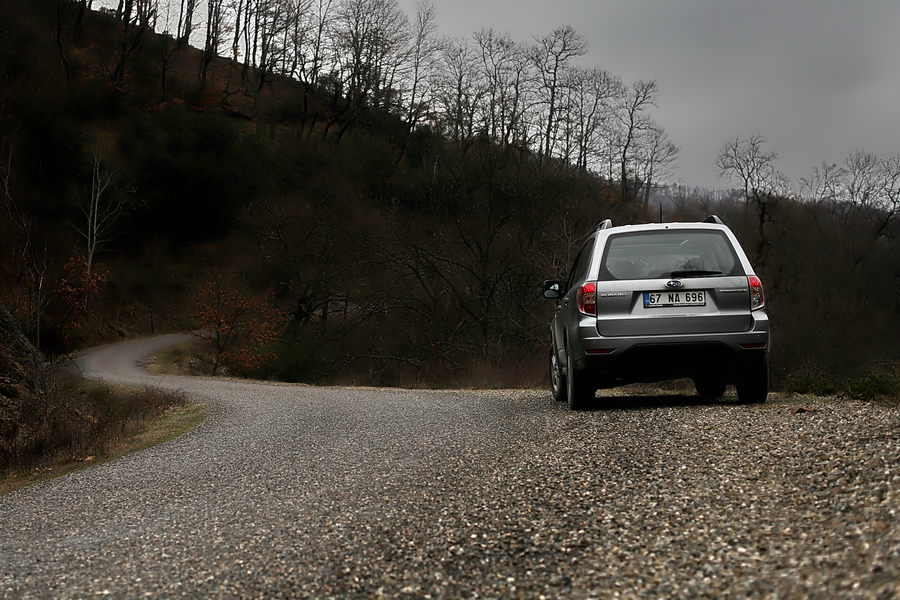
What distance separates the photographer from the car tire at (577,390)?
9023 millimetres

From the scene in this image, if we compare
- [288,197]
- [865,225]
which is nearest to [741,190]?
[865,225]

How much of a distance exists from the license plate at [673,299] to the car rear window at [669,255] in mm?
197

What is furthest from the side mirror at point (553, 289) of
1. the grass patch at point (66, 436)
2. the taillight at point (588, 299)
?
the grass patch at point (66, 436)

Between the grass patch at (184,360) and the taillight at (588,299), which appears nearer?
the taillight at (588,299)

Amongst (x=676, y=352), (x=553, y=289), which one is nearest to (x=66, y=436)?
(x=553, y=289)

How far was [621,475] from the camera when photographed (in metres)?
5.43

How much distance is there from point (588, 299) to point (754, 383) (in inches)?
83.2

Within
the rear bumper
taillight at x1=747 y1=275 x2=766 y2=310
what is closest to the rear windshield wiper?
taillight at x1=747 y1=275 x2=766 y2=310

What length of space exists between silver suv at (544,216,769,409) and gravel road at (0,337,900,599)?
0.56 metres

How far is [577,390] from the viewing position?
912 cm

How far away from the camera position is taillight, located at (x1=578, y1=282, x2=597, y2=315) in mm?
8534

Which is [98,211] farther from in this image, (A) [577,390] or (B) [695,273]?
(B) [695,273]

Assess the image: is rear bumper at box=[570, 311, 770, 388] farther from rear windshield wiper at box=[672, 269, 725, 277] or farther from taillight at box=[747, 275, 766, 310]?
rear windshield wiper at box=[672, 269, 725, 277]

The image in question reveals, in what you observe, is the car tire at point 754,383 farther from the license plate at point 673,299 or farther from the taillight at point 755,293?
the license plate at point 673,299
